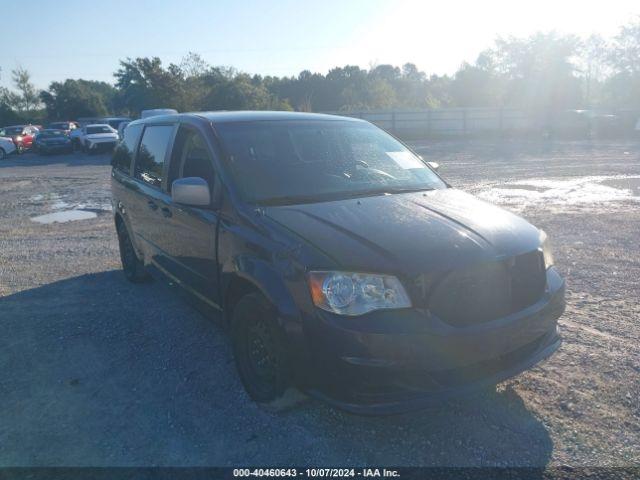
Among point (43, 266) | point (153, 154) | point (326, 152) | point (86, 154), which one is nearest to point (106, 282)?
point (43, 266)

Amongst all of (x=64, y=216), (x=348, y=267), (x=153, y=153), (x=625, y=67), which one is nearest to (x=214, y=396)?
Answer: (x=348, y=267)

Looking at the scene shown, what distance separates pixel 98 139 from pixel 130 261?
2532 cm

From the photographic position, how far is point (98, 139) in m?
29.4

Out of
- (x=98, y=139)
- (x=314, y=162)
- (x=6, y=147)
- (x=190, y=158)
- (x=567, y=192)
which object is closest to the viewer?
(x=314, y=162)

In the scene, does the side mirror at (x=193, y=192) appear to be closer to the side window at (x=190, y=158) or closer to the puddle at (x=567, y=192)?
the side window at (x=190, y=158)

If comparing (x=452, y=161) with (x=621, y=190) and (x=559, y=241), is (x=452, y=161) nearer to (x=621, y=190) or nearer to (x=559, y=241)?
(x=621, y=190)

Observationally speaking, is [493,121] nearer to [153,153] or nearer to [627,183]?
[627,183]

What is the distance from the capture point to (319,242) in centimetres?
319

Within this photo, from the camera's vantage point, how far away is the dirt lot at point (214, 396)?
10.5 feet

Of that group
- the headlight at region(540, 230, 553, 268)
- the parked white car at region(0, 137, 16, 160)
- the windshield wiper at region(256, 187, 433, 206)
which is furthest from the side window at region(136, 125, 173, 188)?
the parked white car at region(0, 137, 16, 160)

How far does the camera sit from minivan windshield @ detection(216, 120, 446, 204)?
13.1 feet

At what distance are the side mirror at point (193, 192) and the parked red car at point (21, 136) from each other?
32.9m

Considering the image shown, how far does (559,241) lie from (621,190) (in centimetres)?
612

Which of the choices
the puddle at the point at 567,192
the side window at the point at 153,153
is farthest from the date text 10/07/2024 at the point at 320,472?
the puddle at the point at 567,192
